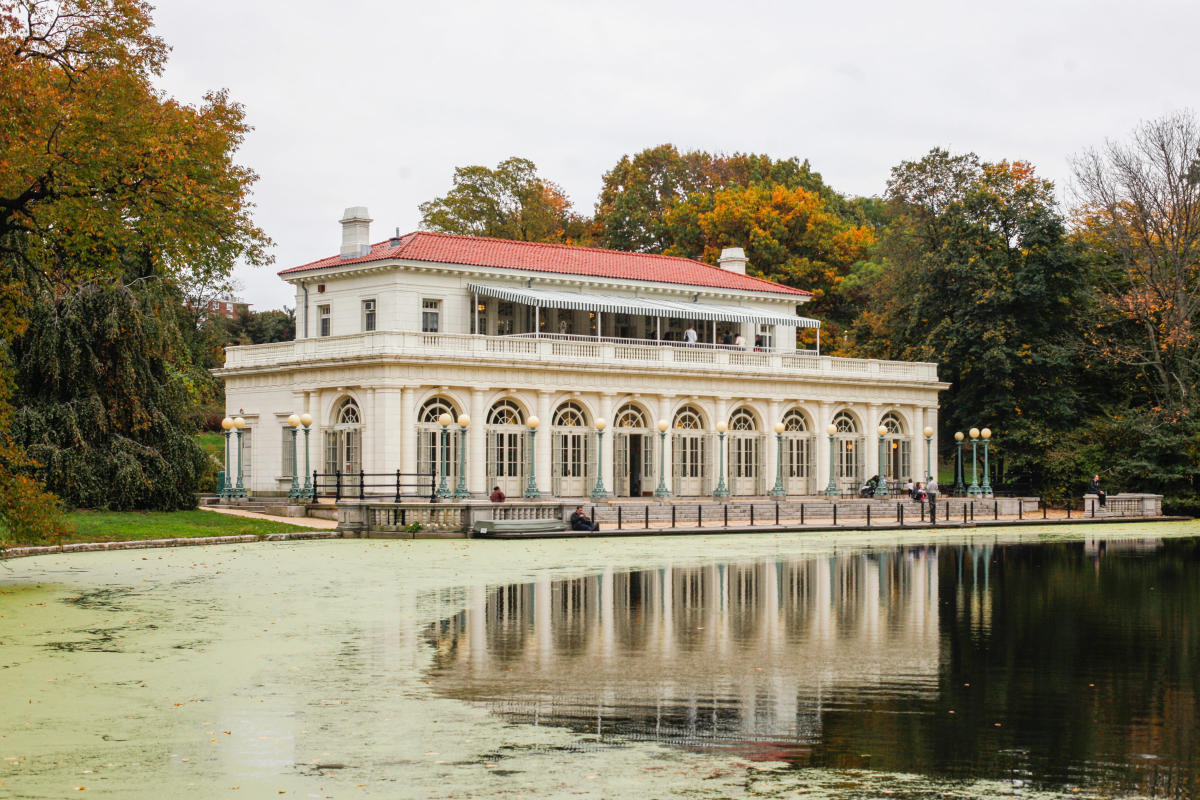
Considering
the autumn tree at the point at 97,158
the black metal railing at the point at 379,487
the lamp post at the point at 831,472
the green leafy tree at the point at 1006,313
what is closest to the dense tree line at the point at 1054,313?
the green leafy tree at the point at 1006,313

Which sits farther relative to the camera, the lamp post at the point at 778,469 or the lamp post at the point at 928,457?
the lamp post at the point at 928,457

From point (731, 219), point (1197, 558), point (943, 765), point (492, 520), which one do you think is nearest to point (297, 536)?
point (492, 520)

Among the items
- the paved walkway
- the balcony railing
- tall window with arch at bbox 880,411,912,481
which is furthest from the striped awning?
the paved walkway

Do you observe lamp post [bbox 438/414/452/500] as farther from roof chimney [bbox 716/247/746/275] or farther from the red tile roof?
roof chimney [bbox 716/247/746/275]

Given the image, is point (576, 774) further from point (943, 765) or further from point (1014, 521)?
point (1014, 521)

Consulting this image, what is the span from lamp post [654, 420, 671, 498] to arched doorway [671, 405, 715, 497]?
80 centimetres

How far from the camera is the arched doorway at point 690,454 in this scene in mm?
52500

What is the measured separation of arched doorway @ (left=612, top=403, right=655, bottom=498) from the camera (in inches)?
2020

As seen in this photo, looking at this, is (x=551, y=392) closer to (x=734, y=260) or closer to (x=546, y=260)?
(x=546, y=260)

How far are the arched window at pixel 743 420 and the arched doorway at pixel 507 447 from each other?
8.78 metres

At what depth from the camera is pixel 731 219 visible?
231 ft

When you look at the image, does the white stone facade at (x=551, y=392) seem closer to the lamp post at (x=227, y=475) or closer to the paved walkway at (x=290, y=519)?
the lamp post at (x=227, y=475)

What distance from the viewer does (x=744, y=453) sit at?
5412cm

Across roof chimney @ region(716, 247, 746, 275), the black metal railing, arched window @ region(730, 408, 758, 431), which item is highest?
roof chimney @ region(716, 247, 746, 275)
